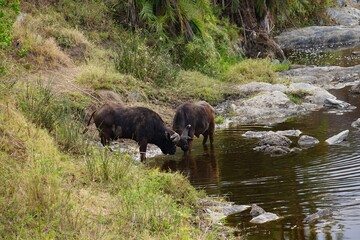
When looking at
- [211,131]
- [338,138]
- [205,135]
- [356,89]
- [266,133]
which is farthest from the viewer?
[356,89]

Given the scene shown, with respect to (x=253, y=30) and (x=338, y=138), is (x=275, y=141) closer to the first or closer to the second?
(x=338, y=138)

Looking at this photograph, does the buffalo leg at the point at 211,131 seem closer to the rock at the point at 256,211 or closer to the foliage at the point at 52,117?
the foliage at the point at 52,117

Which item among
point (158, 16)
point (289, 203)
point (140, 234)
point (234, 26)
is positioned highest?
point (140, 234)

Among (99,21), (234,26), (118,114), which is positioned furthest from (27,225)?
(234,26)

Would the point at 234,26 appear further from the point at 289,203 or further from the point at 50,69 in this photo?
the point at 289,203

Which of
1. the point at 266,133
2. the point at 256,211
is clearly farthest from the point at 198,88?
the point at 256,211

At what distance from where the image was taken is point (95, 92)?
658 inches

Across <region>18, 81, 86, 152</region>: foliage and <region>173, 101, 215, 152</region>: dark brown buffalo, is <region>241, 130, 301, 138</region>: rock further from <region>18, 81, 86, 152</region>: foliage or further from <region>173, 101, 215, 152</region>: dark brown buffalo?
<region>18, 81, 86, 152</region>: foliage

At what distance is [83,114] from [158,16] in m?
9.11

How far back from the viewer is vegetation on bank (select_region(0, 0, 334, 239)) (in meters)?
7.79

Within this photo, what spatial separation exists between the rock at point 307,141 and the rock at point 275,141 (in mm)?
254

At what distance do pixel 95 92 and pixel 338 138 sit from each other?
6.14 meters

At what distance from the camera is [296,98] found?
19.9 metres

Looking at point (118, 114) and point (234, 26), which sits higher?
point (118, 114)
